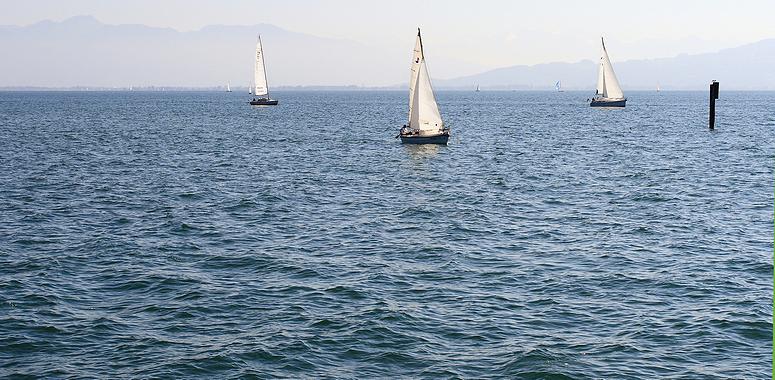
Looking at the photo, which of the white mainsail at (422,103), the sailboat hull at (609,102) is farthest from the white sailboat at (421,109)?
the sailboat hull at (609,102)

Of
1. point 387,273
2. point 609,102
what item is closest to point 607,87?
point 609,102

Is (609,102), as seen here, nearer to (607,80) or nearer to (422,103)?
(607,80)

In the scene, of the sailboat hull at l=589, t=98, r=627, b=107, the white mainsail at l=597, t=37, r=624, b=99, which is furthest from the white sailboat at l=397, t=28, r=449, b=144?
the sailboat hull at l=589, t=98, r=627, b=107

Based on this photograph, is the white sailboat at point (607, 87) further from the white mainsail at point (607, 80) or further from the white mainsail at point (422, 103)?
the white mainsail at point (422, 103)

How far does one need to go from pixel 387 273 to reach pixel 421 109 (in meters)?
50.3

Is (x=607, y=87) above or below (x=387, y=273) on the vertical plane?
above

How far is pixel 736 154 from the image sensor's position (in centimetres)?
8269

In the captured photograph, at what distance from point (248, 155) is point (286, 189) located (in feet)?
92.9

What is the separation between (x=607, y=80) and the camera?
588 ft

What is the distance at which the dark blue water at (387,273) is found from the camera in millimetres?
23609

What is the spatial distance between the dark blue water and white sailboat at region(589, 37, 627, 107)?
350ft

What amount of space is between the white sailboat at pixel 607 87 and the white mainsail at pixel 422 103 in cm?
9674

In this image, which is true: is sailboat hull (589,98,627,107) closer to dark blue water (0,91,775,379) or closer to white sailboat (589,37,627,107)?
white sailboat (589,37,627,107)

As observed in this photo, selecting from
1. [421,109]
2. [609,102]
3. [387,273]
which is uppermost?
[421,109]
